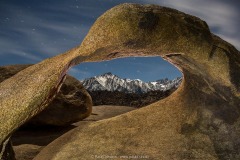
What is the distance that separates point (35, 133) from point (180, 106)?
6068 mm

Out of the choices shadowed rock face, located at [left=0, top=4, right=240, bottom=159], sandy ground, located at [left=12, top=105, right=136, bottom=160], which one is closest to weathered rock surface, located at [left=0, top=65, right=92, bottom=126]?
sandy ground, located at [left=12, top=105, right=136, bottom=160]

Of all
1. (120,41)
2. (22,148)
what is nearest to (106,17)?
(120,41)

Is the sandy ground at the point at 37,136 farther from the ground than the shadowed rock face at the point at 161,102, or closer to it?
closer to it

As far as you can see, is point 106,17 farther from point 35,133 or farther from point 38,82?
point 35,133

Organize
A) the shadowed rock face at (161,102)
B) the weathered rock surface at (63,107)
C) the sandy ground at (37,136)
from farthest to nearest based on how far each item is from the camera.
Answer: the weathered rock surface at (63,107) < the sandy ground at (37,136) < the shadowed rock face at (161,102)

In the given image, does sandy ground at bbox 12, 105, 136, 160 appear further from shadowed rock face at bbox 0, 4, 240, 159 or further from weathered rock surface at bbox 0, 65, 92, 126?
shadowed rock face at bbox 0, 4, 240, 159

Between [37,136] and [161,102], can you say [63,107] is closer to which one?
[37,136]

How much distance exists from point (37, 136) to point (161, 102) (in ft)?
17.2

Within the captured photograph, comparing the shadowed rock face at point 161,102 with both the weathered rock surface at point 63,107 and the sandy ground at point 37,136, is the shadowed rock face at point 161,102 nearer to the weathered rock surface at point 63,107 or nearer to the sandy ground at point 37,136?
the sandy ground at point 37,136

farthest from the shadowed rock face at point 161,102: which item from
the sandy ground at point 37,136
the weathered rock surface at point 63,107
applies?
the weathered rock surface at point 63,107

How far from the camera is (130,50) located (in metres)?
4.61

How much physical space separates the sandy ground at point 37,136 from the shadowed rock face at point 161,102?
2222 millimetres

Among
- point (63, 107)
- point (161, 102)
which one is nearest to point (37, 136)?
point (63, 107)

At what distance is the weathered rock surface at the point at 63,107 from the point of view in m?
10.5
